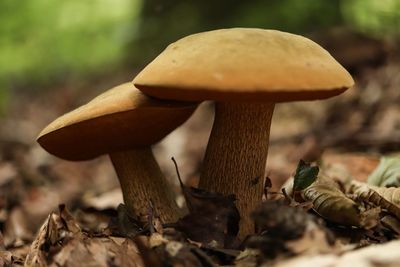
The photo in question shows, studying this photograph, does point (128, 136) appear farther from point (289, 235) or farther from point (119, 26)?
point (119, 26)

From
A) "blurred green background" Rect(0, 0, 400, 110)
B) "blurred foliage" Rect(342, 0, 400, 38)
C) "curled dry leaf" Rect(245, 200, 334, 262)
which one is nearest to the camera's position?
"curled dry leaf" Rect(245, 200, 334, 262)

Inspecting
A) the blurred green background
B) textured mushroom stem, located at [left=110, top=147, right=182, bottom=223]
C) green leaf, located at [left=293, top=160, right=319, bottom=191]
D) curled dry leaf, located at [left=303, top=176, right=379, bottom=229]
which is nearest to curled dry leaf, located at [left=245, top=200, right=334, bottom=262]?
curled dry leaf, located at [left=303, top=176, right=379, bottom=229]

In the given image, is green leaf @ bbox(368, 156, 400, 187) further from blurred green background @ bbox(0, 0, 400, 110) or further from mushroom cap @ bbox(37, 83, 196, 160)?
blurred green background @ bbox(0, 0, 400, 110)

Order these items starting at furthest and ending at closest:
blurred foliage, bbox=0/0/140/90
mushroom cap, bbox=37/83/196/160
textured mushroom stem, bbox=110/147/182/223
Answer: blurred foliage, bbox=0/0/140/90 → textured mushroom stem, bbox=110/147/182/223 → mushroom cap, bbox=37/83/196/160

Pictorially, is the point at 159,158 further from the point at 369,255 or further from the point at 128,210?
the point at 369,255

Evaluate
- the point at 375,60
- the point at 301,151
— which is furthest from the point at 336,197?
the point at 375,60

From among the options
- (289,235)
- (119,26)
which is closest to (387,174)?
(289,235)
